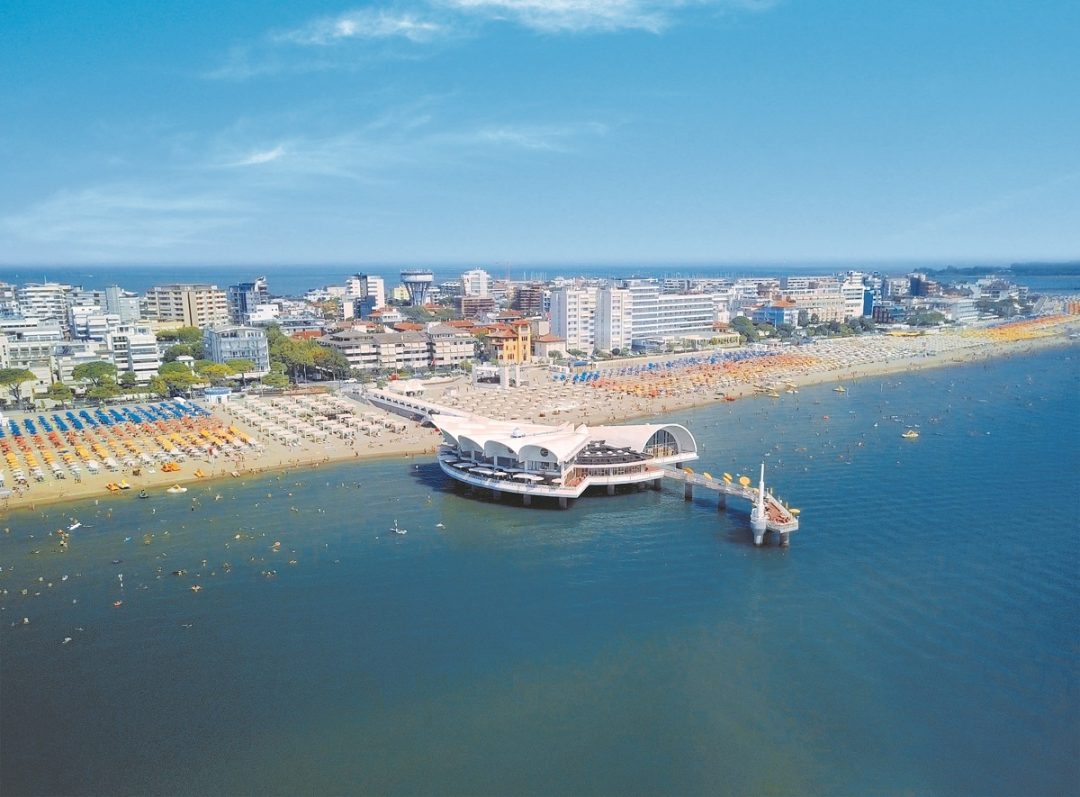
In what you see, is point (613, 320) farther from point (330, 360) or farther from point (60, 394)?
point (60, 394)

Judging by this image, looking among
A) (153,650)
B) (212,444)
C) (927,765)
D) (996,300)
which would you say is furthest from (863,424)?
(996,300)

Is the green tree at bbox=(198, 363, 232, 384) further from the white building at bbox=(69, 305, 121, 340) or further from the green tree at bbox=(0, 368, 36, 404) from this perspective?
the white building at bbox=(69, 305, 121, 340)

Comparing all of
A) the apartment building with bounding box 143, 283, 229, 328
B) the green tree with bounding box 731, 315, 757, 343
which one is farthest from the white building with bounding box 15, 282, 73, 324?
the green tree with bounding box 731, 315, 757, 343

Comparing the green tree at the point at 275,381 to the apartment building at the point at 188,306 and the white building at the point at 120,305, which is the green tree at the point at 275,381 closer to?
the apartment building at the point at 188,306

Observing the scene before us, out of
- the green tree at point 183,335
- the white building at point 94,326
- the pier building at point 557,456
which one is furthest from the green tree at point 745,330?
the white building at point 94,326

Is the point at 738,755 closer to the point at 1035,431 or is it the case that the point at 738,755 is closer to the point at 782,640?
the point at 782,640

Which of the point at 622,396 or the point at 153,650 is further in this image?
the point at 622,396
